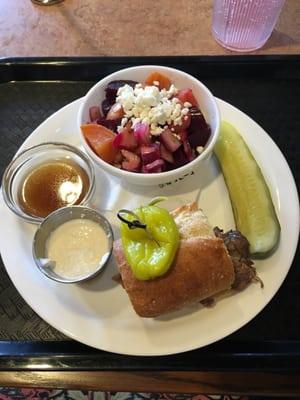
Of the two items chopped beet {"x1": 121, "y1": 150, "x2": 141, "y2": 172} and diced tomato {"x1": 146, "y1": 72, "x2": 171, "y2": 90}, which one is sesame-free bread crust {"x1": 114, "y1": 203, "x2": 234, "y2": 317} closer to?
chopped beet {"x1": 121, "y1": 150, "x2": 141, "y2": 172}

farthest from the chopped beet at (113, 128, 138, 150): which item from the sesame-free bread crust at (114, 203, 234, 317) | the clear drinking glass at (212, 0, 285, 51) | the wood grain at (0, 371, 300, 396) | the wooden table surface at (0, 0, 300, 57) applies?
the clear drinking glass at (212, 0, 285, 51)

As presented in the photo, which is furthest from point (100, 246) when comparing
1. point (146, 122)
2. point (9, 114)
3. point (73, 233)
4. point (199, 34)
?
point (199, 34)

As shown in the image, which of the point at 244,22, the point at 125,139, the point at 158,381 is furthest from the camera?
the point at 244,22

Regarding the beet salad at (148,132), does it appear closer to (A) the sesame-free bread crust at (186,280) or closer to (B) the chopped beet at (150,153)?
(B) the chopped beet at (150,153)

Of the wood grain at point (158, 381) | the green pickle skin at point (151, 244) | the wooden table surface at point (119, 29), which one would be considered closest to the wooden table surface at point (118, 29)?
the wooden table surface at point (119, 29)

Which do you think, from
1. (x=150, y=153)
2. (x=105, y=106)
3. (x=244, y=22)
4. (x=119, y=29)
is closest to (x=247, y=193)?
(x=150, y=153)

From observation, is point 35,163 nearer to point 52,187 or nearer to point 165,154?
point 52,187

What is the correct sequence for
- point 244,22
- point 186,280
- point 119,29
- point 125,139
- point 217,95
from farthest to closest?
point 119,29
point 244,22
point 217,95
point 125,139
point 186,280

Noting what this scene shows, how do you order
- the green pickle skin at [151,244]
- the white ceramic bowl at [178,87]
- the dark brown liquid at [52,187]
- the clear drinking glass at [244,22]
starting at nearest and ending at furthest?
the green pickle skin at [151,244], the white ceramic bowl at [178,87], the dark brown liquid at [52,187], the clear drinking glass at [244,22]
